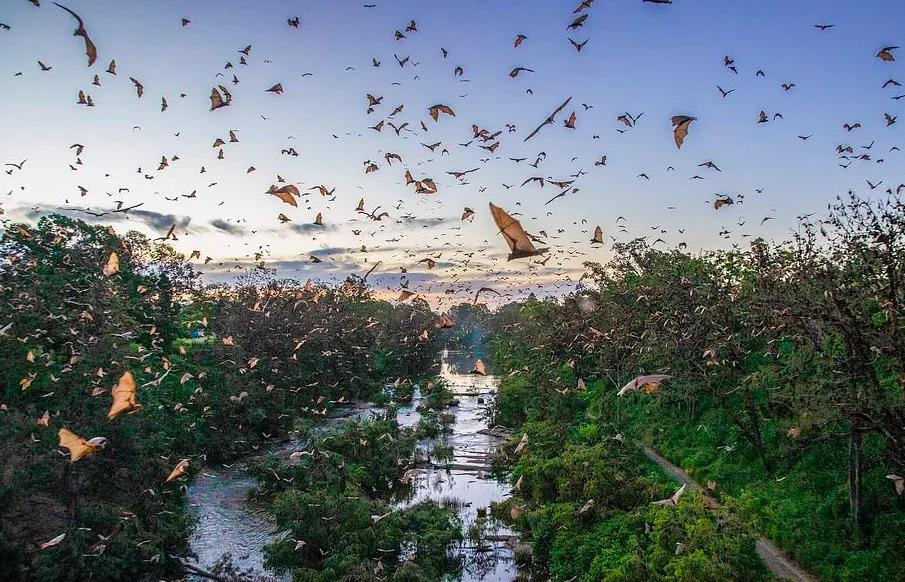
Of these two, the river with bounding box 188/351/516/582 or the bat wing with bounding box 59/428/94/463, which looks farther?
the river with bounding box 188/351/516/582

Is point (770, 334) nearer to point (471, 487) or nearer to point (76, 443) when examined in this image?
point (471, 487)

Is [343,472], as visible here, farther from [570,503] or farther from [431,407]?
[431,407]

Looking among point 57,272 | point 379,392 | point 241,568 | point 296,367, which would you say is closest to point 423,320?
point 379,392

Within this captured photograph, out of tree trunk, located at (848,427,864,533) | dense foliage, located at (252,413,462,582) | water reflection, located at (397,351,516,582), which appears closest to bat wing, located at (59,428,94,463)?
dense foliage, located at (252,413,462,582)

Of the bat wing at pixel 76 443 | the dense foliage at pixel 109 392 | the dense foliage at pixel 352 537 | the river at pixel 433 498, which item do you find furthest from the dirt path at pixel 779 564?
the dense foliage at pixel 109 392

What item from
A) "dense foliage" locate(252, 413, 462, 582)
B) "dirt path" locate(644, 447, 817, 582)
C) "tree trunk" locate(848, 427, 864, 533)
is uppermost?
"tree trunk" locate(848, 427, 864, 533)

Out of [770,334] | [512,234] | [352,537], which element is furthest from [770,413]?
[512,234]

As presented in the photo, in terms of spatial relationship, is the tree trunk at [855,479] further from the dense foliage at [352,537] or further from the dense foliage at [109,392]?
the dense foliage at [109,392]

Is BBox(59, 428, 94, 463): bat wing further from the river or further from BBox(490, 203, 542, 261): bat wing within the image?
the river
